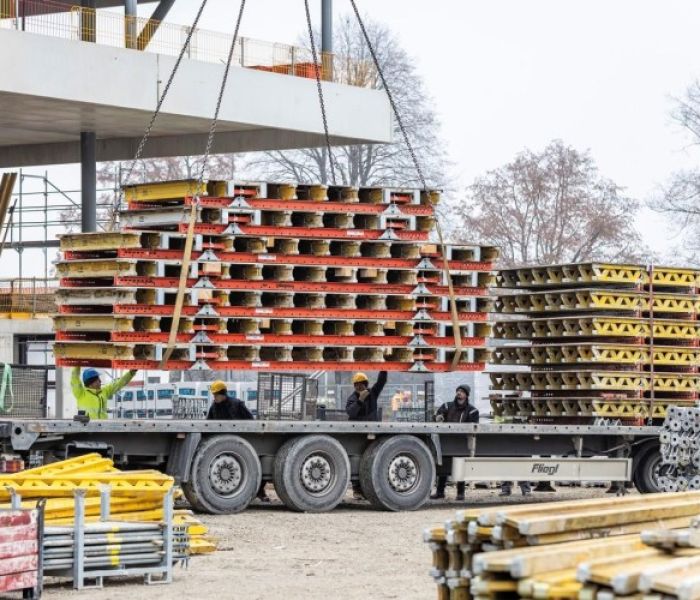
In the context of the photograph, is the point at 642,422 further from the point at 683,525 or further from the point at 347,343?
the point at 683,525

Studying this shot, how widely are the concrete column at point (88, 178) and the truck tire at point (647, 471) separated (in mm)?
18300

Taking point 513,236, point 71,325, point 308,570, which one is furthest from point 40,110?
point 513,236

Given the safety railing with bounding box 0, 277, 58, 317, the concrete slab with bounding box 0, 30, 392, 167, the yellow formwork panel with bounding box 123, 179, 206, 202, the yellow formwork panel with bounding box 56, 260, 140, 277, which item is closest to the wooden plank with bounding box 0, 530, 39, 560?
the yellow formwork panel with bounding box 56, 260, 140, 277

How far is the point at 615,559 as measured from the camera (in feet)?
27.0

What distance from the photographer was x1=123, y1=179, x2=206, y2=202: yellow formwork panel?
21.2 meters

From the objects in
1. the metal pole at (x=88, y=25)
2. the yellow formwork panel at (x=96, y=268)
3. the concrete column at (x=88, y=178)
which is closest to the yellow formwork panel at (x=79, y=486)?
the yellow formwork panel at (x=96, y=268)

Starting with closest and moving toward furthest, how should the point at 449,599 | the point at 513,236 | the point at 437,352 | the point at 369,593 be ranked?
1. the point at 449,599
2. the point at 369,593
3. the point at 437,352
4. the point at 513,236

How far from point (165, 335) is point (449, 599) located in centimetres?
1153

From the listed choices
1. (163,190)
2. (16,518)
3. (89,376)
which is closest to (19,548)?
(16,518)

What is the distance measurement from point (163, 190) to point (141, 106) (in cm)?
1250

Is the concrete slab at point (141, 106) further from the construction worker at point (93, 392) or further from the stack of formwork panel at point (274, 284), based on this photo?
the construction worker at point (93, 392)

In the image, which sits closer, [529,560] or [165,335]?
[529,560]

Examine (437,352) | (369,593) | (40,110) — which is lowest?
(369,593)

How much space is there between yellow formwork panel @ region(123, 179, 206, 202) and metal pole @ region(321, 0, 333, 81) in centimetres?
1709
